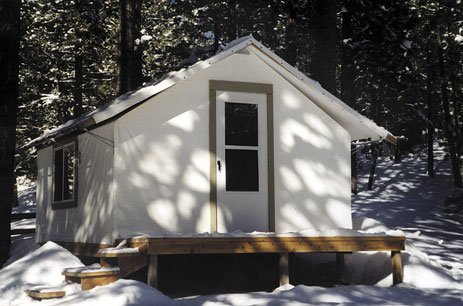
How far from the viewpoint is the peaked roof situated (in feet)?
30.9

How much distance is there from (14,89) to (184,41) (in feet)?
44.5

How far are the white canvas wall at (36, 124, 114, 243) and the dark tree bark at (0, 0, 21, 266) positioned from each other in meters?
1.31

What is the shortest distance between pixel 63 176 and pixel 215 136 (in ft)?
14.0

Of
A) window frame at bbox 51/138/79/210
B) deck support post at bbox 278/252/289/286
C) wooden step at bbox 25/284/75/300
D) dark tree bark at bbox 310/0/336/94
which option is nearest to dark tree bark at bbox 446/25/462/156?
dark tree bark at bbox 310/0/336/94

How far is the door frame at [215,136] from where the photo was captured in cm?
1012

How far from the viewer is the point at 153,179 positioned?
9.86 meters

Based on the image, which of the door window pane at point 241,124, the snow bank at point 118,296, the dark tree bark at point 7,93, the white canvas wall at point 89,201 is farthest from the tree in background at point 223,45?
the snow bank at point 118,296

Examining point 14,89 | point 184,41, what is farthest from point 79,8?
point 14,89

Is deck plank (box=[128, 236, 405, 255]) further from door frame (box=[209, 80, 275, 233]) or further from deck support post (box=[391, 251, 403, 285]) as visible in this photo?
door frame (box=[209, 80, 275, 233])

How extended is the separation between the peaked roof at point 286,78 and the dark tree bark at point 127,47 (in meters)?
4.80

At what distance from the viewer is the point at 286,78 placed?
1080 cm

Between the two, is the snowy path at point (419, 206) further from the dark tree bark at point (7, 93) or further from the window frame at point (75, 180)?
the dark tree bark at point (7, 93)

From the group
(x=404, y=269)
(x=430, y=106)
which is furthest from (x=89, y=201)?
(x=430, y=106)

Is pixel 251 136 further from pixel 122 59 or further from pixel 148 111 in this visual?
pixel 122 59
